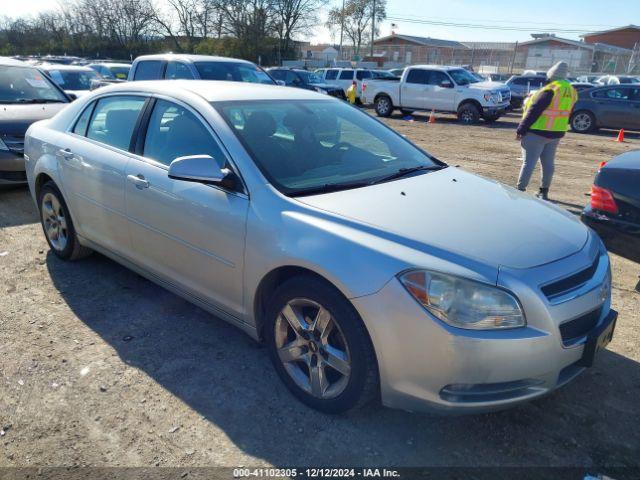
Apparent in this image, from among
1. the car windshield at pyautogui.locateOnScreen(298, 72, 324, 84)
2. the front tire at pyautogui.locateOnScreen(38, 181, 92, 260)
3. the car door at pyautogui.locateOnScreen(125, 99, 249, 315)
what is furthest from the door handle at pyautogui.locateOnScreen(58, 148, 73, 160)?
the car windshield at pyautogui.locateOnScreen(298, 72, 324, 84)

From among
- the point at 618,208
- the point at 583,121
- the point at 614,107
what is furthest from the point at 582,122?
the point at 618,208

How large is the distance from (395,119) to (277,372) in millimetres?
17998

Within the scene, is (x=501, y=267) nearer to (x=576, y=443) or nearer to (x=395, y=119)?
(x=576, y=443)

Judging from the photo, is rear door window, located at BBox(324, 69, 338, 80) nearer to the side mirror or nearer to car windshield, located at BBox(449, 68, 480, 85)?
car windshield, located at BBox(449, 68, 480, 85)

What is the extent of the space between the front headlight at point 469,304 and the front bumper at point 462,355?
0.03m

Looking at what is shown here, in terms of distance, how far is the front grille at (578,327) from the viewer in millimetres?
2256

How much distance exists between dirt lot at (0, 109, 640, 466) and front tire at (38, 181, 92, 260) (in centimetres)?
49

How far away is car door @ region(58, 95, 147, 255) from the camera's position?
3.64 m

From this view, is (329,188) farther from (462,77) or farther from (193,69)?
(462,77)

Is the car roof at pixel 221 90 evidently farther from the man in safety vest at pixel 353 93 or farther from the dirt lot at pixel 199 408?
the man in safety vest at pixel 353 93

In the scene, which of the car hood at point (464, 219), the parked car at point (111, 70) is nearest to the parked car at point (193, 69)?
the car hood at point (464, 219)

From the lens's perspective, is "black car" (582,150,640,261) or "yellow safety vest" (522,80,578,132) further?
"yellow safety vest" (522,80,578,132)

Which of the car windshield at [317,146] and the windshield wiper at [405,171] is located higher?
the car windshield at [317,146]

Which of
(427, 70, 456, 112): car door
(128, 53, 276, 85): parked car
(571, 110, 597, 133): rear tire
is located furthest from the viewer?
(427, 70, 456, 112): car door
